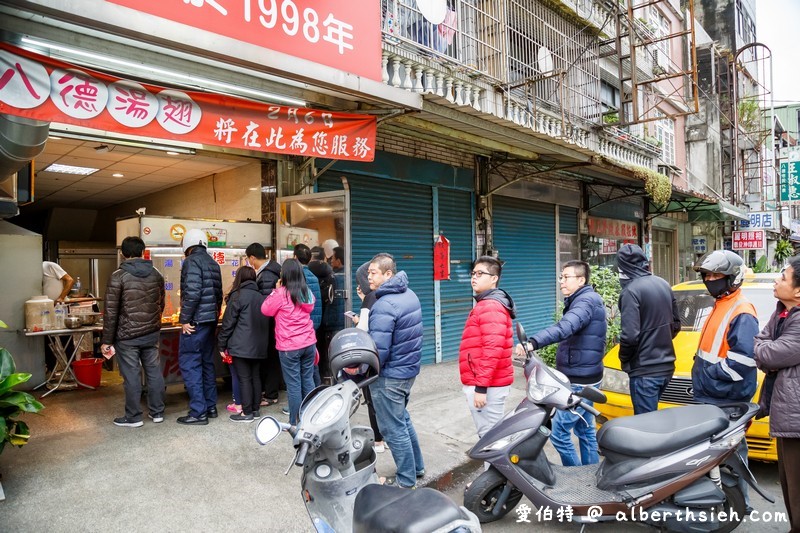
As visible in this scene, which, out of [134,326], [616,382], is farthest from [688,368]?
[134,326]

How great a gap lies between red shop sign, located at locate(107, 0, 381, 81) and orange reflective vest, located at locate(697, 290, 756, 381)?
442 centimetres

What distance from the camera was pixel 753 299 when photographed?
19.4 ft

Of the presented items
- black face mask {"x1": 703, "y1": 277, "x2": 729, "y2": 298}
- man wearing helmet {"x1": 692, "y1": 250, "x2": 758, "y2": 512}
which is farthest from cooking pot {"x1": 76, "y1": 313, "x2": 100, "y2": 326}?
black face mask {"x1": 703, "y1": 277, "x2": 729, "y2": 298}

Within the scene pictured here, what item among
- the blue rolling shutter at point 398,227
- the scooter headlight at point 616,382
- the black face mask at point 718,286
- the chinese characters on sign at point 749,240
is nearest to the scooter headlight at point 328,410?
the black face mask at point 718,286

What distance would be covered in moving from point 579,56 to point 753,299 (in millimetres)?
7702

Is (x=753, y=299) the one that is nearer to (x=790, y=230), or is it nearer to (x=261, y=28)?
(x=261, y=28)

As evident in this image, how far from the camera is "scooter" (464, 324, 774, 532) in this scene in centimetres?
315

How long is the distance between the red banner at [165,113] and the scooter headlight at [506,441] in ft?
12.2

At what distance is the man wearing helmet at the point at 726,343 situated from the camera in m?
3.70

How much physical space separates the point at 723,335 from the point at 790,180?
887 inches

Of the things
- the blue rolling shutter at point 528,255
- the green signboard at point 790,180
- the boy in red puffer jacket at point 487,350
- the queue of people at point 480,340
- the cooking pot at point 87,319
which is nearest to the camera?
the queue of people at point 480,340

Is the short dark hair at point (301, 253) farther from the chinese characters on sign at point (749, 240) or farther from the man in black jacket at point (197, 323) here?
the chinese characters on sign at point (749, 240)

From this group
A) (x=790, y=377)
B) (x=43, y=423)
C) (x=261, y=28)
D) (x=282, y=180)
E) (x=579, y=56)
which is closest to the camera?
(x=790, y=377)

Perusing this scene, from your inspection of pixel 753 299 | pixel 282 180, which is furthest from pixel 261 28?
pixel 753 299
